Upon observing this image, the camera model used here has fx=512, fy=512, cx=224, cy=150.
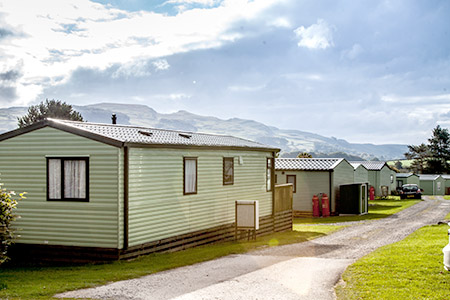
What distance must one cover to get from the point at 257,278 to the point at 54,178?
22.1 feet

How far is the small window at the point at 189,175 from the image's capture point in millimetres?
16641

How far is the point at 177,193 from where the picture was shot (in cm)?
1616

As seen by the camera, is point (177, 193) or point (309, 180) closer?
point (177, 193)

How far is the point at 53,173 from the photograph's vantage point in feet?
48.4

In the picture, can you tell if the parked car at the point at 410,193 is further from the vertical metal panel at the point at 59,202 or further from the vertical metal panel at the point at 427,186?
the vertical metal panel at the point at 59,202

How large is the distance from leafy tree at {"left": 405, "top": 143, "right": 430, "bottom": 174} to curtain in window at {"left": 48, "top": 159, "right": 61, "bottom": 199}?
86117 mm

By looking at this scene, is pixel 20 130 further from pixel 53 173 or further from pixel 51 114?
pixel 51 114

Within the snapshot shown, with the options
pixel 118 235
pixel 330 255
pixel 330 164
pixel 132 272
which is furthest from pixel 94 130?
pixel 330 164

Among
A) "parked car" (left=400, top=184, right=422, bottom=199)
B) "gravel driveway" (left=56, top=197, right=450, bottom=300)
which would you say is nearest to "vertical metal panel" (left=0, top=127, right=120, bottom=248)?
"gravel driveway" (left=56, top=197, right=450, bottom=300)

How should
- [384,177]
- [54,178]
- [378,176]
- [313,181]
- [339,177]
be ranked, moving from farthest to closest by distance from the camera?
1. [384,177]
2. [378,176]
3. [339,177]
4. [313,181]
5. [54,178]

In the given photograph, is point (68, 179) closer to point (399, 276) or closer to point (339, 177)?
point (399, 276)

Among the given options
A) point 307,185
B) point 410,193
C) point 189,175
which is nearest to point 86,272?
point 189,175

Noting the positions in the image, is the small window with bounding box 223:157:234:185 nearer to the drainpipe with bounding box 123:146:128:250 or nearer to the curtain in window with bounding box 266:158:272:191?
the curtain in window with bounding box 266:158:272:191

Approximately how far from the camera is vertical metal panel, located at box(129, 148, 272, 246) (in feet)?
47.2
